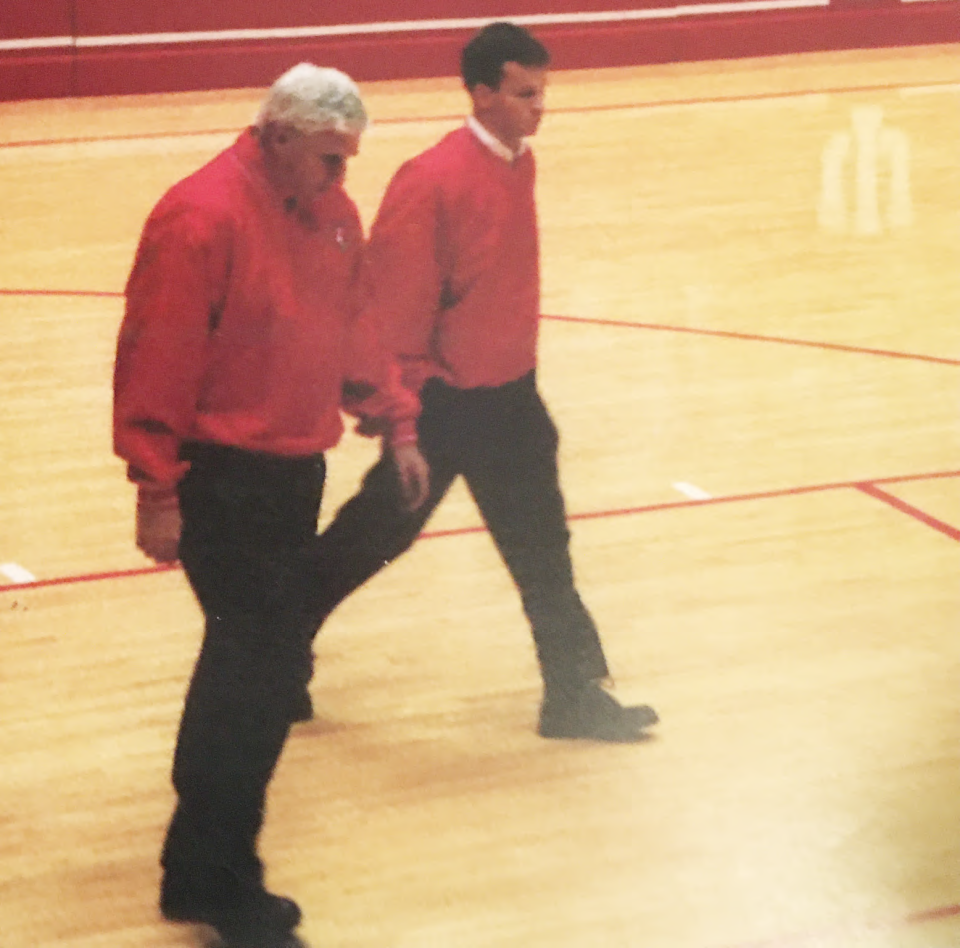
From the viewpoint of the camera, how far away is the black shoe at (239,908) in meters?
2.92

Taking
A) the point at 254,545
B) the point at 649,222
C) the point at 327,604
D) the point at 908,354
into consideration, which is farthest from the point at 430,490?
the point at 649,222

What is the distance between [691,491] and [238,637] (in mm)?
2577

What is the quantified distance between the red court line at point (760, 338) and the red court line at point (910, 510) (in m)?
1.41

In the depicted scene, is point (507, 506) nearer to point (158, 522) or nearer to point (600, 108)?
point (158, 522)

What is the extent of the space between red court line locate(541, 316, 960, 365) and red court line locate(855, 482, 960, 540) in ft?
4.63

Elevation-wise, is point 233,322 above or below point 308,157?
below

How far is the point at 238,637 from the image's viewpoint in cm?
282

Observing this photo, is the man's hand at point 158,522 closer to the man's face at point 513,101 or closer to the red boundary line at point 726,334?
the man's face at point 513,101

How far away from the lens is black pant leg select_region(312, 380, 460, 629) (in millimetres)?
3129

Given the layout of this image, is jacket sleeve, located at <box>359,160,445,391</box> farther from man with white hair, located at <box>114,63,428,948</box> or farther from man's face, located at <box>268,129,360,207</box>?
man's face, located at <box>268,129,360,207</box>

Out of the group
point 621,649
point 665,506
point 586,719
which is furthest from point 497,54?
point 665,506

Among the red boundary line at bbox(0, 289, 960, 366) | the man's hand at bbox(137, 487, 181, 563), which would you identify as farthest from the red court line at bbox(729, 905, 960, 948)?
the red boundary line at bbox(0, 289, 960, 366)

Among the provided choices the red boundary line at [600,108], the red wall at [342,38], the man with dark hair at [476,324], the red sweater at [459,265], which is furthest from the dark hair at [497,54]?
the red wall at [342,38]

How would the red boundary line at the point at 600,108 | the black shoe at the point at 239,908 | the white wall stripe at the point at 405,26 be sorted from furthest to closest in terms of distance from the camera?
1. the white wall stripe at the point at 405,26
2. the red boundary line at the point at 600,108
3. the black shoe at the point at 239,908
